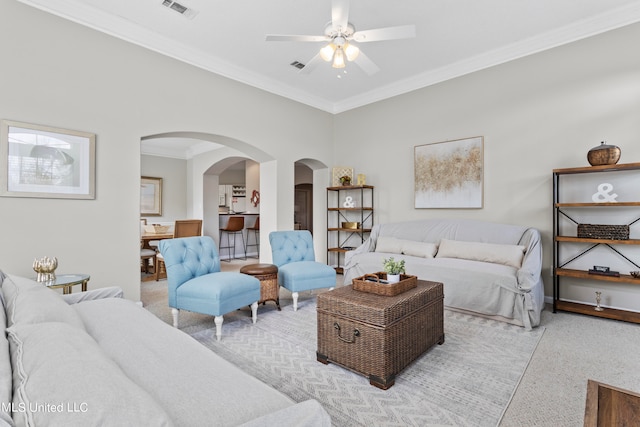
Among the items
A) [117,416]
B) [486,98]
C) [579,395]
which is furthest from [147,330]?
[486,98]

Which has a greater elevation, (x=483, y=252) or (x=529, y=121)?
(x=529, y=121)

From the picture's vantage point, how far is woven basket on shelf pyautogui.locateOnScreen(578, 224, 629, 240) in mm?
3170

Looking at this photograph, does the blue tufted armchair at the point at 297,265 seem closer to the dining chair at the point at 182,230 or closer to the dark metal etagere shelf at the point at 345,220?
the dark metal etagere shelf at the point at 345,220

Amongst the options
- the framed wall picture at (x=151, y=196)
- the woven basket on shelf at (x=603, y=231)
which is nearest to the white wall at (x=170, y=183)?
the framed wall picture at (x=151, y=196)

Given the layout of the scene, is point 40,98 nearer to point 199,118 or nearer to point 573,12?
point 199,118

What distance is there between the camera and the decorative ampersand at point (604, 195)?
332cm

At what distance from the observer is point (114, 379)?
0.74 m

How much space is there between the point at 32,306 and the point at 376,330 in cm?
174

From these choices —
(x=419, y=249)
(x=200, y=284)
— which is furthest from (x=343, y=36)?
(x=419, y=249)

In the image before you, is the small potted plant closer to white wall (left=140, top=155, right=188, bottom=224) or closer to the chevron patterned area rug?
the chevron patterned area rug

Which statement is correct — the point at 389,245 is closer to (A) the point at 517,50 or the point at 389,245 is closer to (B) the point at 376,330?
(B) the point at 376,330

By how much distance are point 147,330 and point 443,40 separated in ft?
13.8

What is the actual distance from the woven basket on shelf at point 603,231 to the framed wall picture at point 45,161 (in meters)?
5.18

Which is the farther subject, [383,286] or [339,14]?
[339,14]
